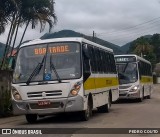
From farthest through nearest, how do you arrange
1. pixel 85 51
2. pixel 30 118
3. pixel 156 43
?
pixel 156 43 < pixel 30 118 < pixel 85 51

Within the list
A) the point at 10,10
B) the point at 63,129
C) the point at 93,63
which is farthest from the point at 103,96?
the point at 10,10

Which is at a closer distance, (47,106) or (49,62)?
(47,106)

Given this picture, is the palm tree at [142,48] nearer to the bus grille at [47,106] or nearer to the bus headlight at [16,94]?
the bus headlight at [16,94]

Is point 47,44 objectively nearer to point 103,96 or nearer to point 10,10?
point 103,96

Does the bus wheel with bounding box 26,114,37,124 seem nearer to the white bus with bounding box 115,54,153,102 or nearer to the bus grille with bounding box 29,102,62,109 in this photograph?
the bus grille with bounding box 29,102,62,109

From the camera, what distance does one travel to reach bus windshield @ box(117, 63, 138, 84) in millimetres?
27922

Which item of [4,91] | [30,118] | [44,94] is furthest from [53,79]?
→ [4,91]

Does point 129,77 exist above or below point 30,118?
above

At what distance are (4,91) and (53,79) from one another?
5833 millimetres

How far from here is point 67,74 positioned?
15180 millimetres

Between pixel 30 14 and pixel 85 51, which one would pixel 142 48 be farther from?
pixel 85 51

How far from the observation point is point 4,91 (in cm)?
2039

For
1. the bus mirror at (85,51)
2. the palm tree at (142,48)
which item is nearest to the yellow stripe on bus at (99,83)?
the bus mirror at (85,51)

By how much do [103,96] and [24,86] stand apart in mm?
4696
